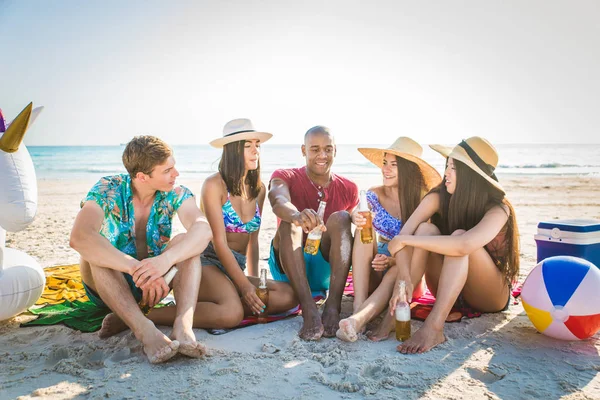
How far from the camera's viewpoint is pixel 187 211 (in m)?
3.94

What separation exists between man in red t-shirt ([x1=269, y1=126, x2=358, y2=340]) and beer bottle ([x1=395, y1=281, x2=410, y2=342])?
500mm

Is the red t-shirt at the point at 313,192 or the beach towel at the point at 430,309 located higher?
the red t-shirt at the point at 313,192

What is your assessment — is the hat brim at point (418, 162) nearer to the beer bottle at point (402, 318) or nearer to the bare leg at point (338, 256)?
the bare leg at point (338, 256)

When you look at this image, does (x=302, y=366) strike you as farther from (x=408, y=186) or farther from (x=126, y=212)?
(x=408, y=186)

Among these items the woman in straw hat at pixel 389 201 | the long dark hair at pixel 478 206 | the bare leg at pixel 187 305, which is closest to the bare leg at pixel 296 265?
the woman in straw hat at pixel 389 201

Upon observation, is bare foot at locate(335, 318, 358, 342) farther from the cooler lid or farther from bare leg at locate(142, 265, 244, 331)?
the cooler lid

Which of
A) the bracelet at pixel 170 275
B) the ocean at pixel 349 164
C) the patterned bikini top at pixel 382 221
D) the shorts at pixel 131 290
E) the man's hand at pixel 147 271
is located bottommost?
the ocean at pixel 349 164

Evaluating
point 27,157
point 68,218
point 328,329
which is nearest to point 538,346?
point 328,329

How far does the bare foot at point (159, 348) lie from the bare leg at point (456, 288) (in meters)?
1.58

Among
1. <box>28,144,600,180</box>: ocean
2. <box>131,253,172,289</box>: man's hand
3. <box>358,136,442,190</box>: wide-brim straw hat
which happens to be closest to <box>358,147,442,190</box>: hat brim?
<box>358,136,442,190</box>: wide-brim straw hat

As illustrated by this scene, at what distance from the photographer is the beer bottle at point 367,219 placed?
3928 millimetres

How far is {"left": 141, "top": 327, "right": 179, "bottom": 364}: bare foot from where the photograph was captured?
3.14m

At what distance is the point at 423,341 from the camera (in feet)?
11.4

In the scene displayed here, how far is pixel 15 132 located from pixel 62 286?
2067 mm
